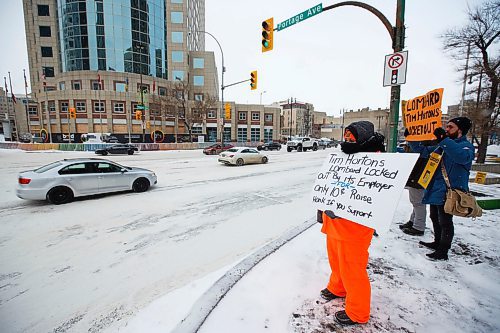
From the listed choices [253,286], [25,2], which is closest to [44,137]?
[25,2]

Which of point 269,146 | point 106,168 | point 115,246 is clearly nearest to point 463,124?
point 115,246

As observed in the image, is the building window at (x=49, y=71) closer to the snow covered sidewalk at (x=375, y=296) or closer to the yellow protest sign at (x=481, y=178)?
the snow covered sidewalk at (x=375, y=296)

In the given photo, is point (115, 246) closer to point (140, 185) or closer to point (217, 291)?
point (217, 291)

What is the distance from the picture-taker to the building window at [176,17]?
46.6 metres

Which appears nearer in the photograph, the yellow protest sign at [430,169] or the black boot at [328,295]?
the black boot at [328,295]

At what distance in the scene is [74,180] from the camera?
7164 millimetres

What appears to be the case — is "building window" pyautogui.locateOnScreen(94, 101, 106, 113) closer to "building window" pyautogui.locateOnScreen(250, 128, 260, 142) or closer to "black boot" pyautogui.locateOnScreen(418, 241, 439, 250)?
"building window" pyautogui.locateOnScreen(250, 128, 260, 142)

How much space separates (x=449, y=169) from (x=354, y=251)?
2.28 metres

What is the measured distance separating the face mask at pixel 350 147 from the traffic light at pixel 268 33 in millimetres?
8463

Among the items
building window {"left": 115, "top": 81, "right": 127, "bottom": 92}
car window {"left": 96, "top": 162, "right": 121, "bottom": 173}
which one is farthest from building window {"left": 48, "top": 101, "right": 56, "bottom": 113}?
car window {"left": 96, "top": 162, "right": 121, "bottom": 173}

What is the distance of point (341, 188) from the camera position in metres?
2.46

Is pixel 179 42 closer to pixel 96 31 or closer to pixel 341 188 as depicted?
pixel 96 31

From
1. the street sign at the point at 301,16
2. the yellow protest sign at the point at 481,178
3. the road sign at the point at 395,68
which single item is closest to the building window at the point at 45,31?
the street sign at the point at 301,16

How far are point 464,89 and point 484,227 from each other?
19.4 meters
